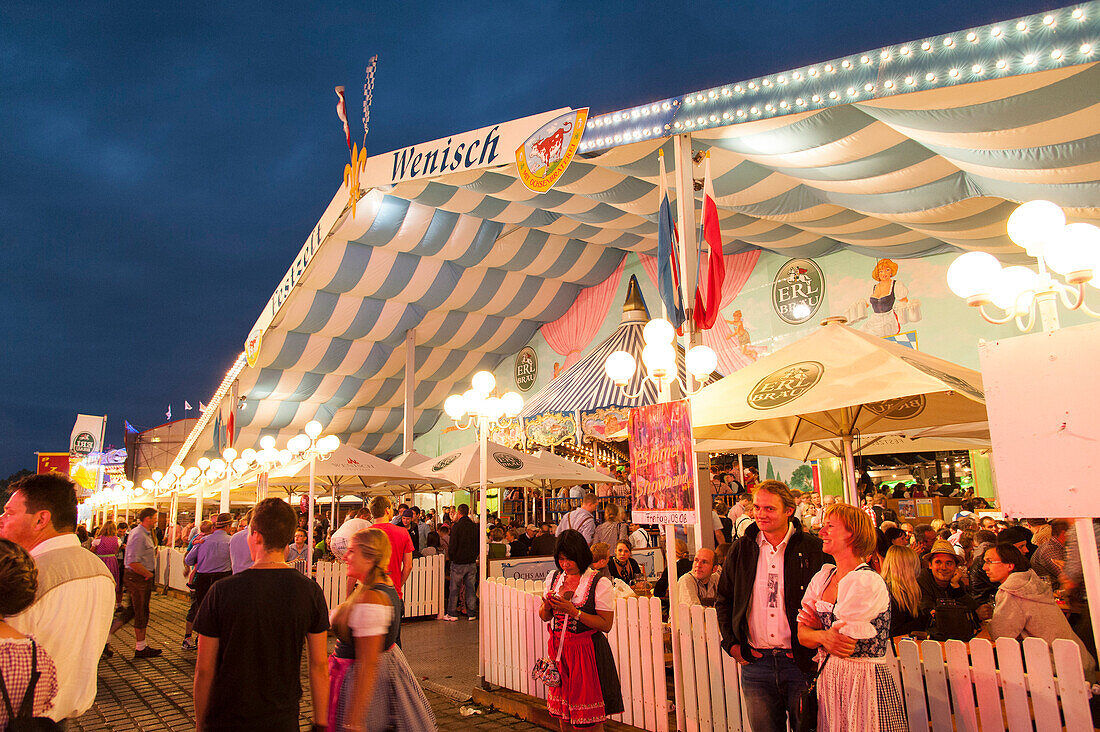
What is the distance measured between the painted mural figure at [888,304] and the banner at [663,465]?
35.9 feet

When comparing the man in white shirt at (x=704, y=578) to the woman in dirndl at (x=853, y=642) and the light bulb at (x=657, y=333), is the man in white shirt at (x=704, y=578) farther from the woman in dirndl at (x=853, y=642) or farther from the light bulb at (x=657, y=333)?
the woman in dirndl at (x=853, y=642)

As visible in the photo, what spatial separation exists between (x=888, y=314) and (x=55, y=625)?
46.6ft

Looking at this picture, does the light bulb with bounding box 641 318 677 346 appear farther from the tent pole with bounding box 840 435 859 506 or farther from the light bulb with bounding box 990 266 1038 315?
the light bulb with bounding box 990 266 1038 315

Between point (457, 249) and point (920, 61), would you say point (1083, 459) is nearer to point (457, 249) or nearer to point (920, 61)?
point (920, 61)

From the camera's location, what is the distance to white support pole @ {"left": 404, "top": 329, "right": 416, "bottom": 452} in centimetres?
2031

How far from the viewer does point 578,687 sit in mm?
3584

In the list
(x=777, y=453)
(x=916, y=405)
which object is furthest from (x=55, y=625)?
(x=777, y=453)

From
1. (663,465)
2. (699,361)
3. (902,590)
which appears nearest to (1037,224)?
(902,590)

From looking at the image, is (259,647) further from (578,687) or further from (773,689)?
(773,689)

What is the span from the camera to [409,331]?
20156 mm

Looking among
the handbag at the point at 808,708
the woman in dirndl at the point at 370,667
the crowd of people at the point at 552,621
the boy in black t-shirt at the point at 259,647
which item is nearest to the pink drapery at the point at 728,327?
the crowd of people at the point at 552,621

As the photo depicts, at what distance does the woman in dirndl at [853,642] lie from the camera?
2582 mm

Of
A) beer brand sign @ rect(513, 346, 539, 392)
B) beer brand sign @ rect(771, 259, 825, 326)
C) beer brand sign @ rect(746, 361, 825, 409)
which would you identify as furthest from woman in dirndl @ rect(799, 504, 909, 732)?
beer brand sign @ rect(513, 346, 539, 392)

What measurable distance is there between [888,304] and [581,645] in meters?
12.3
